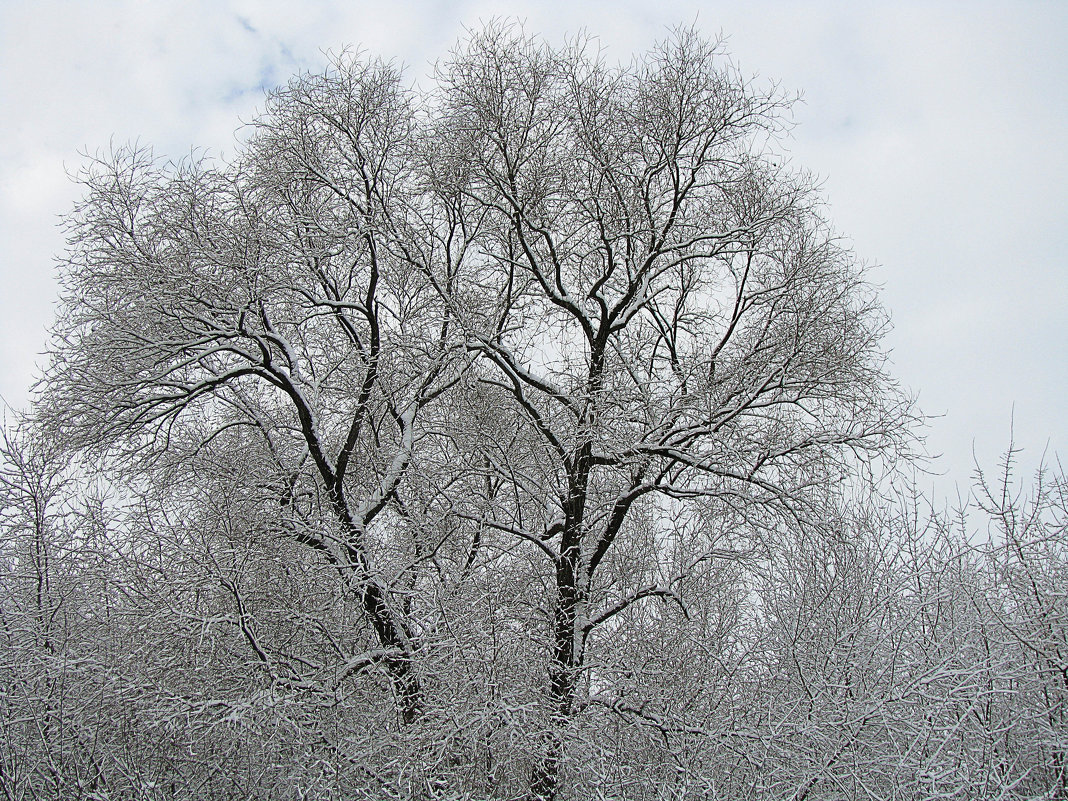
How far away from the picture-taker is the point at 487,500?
848 cm

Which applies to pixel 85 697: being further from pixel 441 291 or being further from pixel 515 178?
pixel 515 178

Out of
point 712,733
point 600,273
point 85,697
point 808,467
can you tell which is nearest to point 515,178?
point 600,273

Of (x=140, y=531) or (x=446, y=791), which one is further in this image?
(x=140, y=531)

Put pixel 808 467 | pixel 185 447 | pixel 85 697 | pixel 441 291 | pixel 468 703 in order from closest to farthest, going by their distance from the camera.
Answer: pixel 468 703 → pixel 85 697 → pixel 808 467 → pixel 441 291 → pixel 185 447

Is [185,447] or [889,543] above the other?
[185,447]

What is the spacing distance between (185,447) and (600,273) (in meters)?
5.27

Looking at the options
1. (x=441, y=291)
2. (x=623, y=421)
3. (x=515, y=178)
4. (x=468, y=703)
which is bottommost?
(x=468, y=703)

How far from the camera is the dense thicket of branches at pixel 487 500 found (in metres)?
6.65

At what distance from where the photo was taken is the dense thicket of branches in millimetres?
6652

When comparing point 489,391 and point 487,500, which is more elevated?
point 489,391

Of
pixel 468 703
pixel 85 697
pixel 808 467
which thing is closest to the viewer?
pixel 468 703

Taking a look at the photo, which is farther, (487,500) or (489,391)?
(489,391)

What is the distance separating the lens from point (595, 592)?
27.2 feet

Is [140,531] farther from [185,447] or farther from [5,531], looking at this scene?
[5,531]
